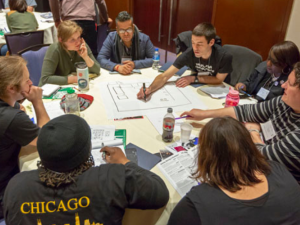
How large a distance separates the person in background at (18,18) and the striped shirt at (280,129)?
345 cm

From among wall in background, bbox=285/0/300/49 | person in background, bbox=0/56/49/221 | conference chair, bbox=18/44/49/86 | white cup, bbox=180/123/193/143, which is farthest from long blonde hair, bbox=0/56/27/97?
wall in background, bbox=285/0/300/49

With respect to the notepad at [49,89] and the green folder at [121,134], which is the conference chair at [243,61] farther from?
the notepad at [49,89]

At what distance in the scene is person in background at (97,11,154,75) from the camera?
8.45 ft

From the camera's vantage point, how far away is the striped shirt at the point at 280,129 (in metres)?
1.22

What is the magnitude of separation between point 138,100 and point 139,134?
1.52 feet

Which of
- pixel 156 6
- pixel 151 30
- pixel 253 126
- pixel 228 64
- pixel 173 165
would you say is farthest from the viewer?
pixel 151 30

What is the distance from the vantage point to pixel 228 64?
2.26m

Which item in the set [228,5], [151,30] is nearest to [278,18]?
[228,5]

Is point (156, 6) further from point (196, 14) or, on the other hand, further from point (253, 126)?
point (253, 126)

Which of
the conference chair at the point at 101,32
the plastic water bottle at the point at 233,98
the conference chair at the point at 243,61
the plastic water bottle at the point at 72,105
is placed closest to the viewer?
the plastic water bottle at the point at 72,105

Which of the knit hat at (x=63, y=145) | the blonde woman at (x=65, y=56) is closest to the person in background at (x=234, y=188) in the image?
the knit hat at (x=63, y=145)

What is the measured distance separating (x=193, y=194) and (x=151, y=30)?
492 cm

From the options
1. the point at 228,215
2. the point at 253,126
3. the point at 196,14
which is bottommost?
the point at 253,126

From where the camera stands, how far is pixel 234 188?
880mm
